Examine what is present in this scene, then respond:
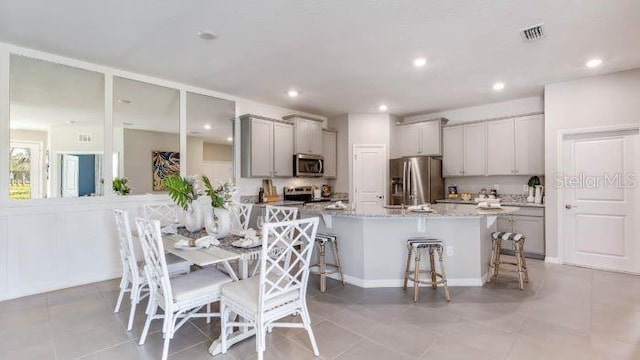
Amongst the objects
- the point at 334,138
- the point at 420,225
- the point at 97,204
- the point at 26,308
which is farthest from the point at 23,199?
the point at 334,138

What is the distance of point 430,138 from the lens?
6.10 meters

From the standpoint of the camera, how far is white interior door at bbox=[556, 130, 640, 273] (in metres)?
4.09

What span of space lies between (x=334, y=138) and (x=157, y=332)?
4.86 meters

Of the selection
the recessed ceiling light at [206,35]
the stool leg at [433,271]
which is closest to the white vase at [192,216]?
the recessed ceiling light at [206,35]

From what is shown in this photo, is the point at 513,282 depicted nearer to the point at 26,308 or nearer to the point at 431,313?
the point at 431,313

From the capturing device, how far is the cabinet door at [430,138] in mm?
6012

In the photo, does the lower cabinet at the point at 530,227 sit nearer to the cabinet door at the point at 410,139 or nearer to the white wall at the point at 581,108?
the white wall at the point at 581,108

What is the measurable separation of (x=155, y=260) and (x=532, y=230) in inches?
204

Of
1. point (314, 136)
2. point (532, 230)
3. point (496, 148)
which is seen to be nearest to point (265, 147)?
point (314, 136)

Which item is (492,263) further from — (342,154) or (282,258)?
(342,154)

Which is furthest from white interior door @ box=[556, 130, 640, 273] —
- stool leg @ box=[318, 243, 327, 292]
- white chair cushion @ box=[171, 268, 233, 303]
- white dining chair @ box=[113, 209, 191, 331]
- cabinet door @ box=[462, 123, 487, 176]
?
white dining chair @ box=[113, 209, 191, 331]

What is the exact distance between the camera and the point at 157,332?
2.58 metres

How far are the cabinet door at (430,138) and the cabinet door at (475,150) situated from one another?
0.47 metres

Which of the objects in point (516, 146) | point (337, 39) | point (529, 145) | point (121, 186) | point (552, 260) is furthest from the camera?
point (516, 146)
